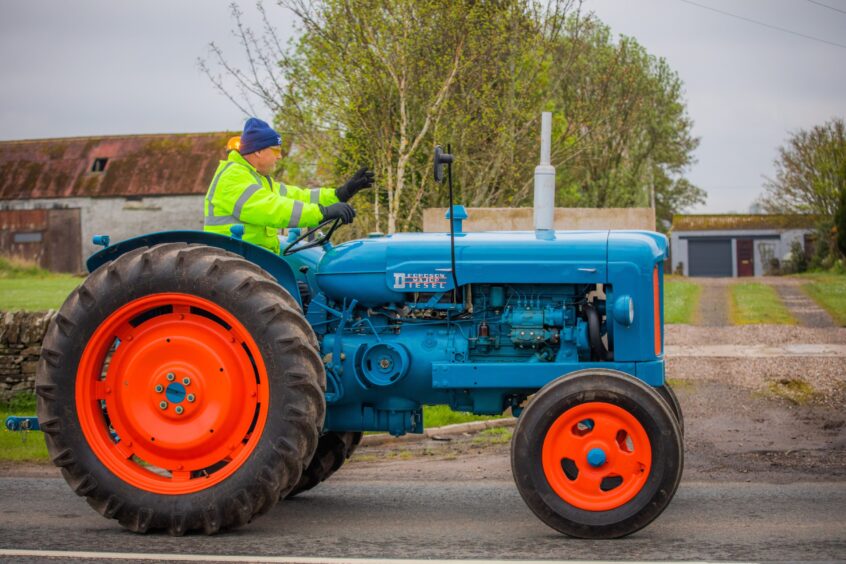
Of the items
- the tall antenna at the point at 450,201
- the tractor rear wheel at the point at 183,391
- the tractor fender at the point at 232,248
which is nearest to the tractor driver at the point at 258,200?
the tractor fender at the point at 232,248

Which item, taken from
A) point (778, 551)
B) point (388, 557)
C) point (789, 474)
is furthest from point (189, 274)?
point (789, 474)

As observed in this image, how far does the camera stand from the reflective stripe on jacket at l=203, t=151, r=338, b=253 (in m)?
6.18

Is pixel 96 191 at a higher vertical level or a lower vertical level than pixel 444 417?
higher

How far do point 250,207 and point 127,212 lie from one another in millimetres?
47074

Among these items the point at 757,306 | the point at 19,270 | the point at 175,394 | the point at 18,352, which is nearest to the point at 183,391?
the point at 175,394

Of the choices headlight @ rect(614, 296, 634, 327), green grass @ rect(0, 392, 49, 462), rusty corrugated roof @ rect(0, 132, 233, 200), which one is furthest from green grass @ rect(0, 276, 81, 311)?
headlight @ rect(614, 296, 634, 327)

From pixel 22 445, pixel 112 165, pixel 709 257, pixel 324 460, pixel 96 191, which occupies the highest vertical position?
pixel 112 165

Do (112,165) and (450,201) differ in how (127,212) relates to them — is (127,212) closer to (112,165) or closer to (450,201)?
(112,165)

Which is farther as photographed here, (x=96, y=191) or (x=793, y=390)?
(x=96, y=191)

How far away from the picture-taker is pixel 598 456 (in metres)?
5.53

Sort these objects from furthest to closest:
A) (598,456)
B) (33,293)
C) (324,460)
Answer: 1. (33,293)
2. (324,460)
3. (598,456)

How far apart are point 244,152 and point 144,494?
6.71 ft

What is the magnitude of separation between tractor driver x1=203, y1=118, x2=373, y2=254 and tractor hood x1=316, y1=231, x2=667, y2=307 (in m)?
0.31

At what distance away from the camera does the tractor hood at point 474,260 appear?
6117 millimetres
